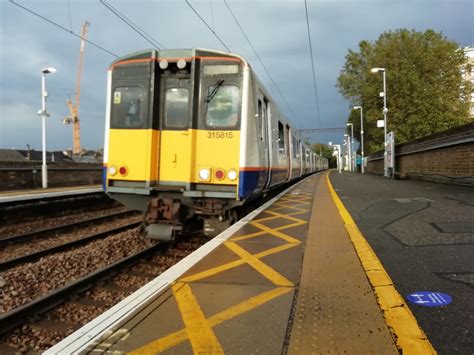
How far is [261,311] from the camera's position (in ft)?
10.4

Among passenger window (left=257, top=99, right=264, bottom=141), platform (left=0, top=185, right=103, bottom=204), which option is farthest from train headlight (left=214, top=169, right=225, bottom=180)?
platform (left=0, top=185, right=103, bottom=204)

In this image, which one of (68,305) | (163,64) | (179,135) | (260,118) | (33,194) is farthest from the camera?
(33,194)

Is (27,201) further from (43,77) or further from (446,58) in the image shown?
(446,58)

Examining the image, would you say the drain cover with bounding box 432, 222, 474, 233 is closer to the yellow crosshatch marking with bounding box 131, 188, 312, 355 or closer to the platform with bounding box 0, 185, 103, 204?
the yellow crosshatch marking with bounding box 131, 188, 312, 355

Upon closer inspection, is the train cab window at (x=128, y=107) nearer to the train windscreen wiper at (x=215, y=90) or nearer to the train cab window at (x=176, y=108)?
Answer: the train cab window at (x=176, y=108)

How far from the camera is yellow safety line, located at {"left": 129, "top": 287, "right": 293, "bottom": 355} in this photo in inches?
105

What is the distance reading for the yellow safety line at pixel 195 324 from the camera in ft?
8.69

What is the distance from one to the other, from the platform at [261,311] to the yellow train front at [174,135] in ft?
5.38

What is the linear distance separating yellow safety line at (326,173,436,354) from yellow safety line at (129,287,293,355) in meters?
0.86

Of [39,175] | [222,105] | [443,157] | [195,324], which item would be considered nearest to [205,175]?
[222,105]

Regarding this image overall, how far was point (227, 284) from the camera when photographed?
388cm

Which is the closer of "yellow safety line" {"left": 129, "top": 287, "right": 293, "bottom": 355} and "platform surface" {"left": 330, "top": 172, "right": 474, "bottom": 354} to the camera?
"yellow safety line" {"left": 129, "top": 287, "right": 293, "bottom": 355}

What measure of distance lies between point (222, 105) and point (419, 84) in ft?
110

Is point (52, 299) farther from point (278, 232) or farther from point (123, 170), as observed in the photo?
point (278, 232)
